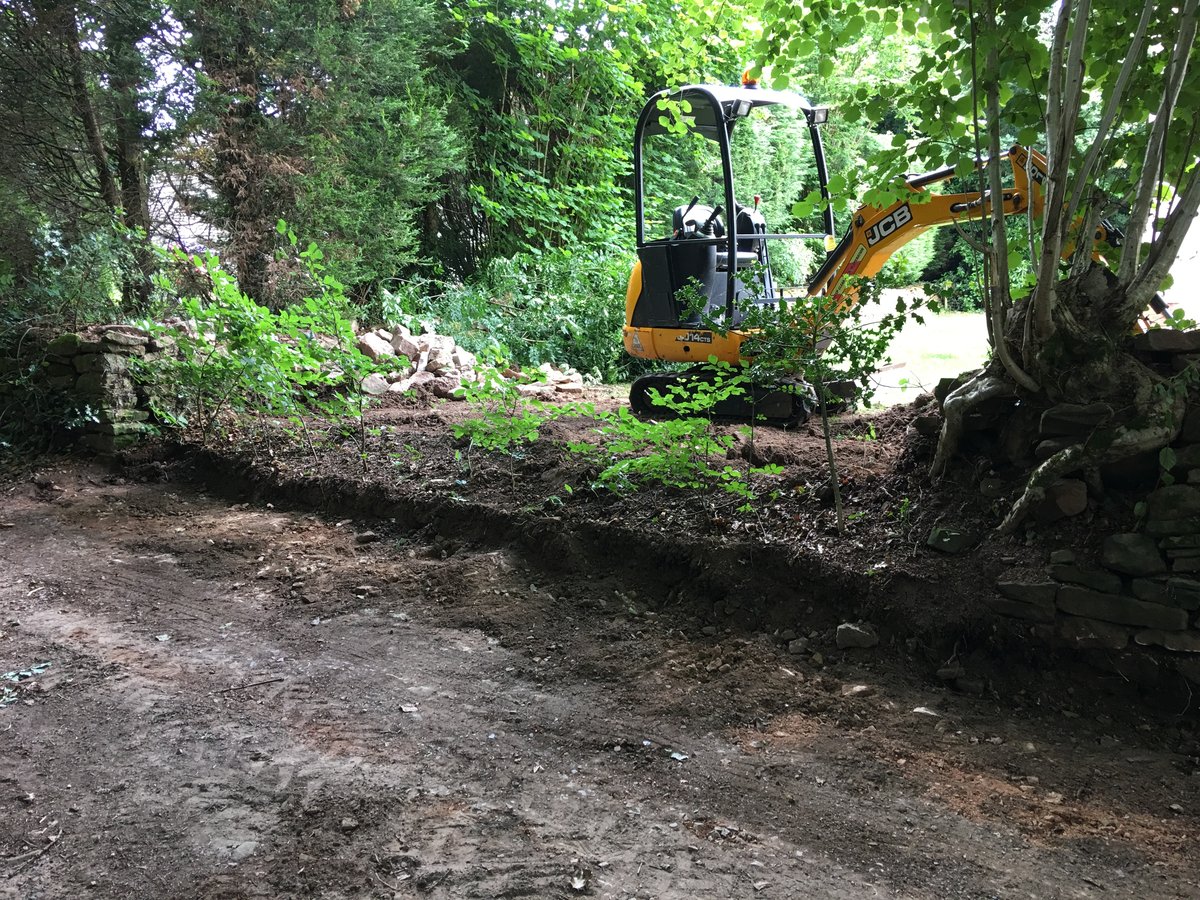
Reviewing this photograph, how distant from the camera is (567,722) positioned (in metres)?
2.80

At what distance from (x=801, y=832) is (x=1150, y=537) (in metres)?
1.70

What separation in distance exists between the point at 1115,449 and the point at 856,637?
122 cm

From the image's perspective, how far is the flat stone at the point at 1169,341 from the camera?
307 centimetres

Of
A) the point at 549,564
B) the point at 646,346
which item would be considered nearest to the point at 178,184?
the point at 646,346

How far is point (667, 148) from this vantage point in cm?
1473

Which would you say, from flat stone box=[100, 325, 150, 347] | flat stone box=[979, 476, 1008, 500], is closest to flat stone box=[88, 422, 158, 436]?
flat stone box=[100, 325, 150, 347]

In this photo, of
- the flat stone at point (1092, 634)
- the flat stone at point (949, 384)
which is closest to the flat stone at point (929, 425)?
the flat stone at point (949, 384)

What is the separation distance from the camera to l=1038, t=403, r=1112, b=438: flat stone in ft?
9.98

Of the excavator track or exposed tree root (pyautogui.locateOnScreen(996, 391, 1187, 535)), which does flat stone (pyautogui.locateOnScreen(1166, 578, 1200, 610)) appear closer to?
exposed tree root (pyautogui.locateOnScreen(996, 391, 1187, 535))

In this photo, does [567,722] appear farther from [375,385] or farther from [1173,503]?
[375,385]

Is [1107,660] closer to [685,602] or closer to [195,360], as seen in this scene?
[685,602]

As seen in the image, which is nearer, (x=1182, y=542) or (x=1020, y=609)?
(x=1182, y=542)

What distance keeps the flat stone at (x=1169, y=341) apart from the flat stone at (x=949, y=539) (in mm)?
1072

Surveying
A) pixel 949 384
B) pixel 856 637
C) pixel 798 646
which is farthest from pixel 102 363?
pixel 949 384
